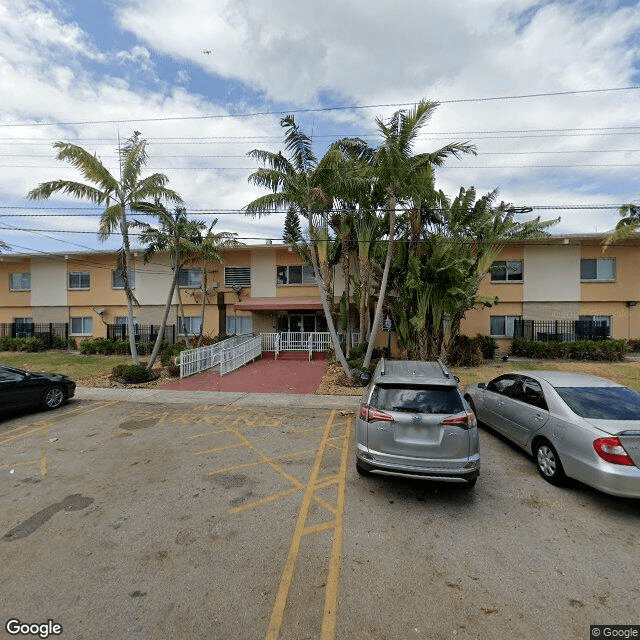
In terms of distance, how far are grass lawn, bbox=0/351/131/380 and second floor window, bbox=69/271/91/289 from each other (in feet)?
14.5

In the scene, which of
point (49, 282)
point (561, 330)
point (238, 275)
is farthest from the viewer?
point (49, 282)

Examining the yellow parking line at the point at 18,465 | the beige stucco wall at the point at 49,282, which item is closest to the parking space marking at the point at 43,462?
the yellow parking line at the point at 18,465

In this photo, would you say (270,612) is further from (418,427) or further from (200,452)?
(200,452)

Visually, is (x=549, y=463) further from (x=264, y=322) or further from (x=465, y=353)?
(x=264, y=322)

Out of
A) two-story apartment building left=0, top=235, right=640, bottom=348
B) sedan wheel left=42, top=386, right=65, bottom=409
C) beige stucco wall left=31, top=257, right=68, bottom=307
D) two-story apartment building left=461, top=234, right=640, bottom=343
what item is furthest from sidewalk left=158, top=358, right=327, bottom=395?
beige stucco wall left=31, top=257, right=68, bottom=307

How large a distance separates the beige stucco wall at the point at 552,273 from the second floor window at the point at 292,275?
12.4m

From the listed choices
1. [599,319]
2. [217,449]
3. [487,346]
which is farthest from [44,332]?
[599,319]

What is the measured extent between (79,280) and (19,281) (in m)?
4.87

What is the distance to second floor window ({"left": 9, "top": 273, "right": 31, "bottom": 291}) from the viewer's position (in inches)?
906

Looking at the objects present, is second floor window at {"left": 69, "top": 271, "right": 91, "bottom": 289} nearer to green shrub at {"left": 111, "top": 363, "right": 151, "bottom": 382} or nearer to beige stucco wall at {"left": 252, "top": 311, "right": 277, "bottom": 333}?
beige stucco wall at {"left": 252, "top": 311, "right": 277, "bottom": 333}

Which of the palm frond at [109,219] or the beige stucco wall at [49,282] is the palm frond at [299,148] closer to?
the palm frond at [109,219]

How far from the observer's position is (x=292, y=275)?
2042cm

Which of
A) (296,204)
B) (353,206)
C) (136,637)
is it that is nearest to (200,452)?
(136,637)

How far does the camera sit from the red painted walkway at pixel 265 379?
1140 centimetres
